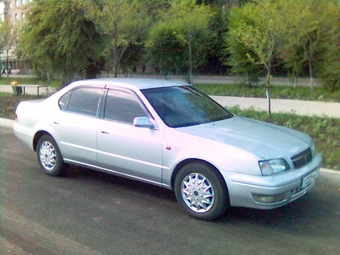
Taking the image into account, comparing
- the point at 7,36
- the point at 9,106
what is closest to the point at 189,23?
Result: the point at 9,106

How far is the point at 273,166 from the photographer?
5230mm

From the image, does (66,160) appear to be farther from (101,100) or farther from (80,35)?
(80,35)

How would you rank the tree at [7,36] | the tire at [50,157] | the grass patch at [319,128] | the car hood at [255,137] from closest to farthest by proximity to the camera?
1. the car hood at [255,137]
2. the tire at [50,157]
3. the grass patch at [319,128]
4. the tree at [7,36]

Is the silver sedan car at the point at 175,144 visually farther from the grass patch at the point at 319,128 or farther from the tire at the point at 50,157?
the grass patch at the point at 319,128

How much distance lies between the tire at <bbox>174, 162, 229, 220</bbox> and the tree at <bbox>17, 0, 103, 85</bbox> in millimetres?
11202

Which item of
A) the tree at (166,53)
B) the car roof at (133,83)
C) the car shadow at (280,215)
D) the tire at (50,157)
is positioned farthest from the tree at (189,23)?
the car shadow at (280,215)

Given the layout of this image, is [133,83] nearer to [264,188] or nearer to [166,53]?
[264,188]

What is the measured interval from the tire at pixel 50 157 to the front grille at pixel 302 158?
11.4 feet

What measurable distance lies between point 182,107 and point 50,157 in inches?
90.0

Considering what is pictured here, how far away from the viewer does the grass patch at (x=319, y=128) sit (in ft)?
26.4

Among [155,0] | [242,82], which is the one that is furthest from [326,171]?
[155,0]

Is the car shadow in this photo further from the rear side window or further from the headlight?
the rear side window

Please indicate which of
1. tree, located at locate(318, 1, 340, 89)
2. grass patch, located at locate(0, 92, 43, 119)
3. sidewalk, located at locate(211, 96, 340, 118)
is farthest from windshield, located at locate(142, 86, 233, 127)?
tree, located at locate(318, 1, 340, 89)

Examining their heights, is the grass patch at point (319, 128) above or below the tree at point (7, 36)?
below
